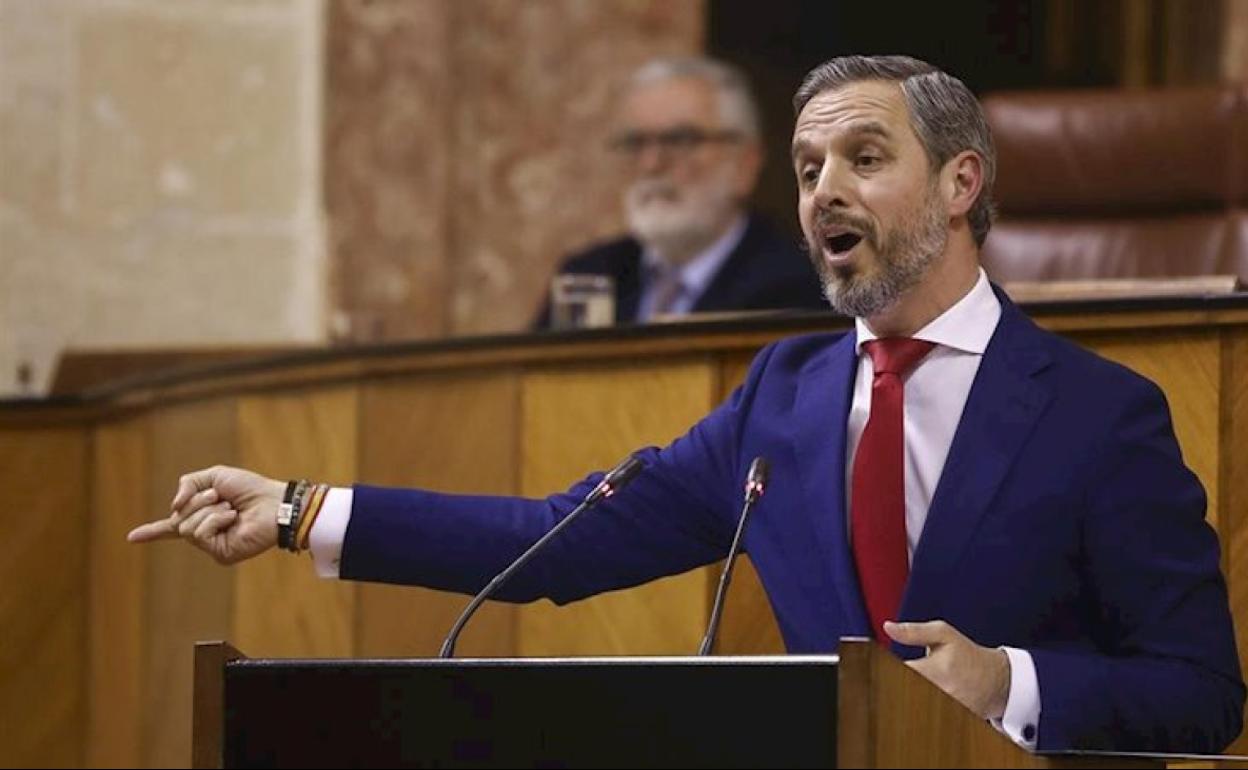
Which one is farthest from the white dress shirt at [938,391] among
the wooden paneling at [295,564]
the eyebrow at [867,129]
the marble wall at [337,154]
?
the marble wall at [337,154]

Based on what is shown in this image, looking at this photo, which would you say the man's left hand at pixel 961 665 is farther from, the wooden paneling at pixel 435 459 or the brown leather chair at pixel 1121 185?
the brown leather chair at pixel 1121 185

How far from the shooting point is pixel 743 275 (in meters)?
5.82

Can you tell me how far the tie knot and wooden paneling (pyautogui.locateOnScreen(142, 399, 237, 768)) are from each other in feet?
6.57

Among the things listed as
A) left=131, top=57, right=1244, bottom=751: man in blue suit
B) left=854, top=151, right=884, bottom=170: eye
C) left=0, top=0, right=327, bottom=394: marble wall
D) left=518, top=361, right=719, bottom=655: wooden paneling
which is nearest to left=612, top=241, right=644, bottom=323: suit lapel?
left=0, top=0, right=327, bottom=394: marble wall

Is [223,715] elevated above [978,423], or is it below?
below

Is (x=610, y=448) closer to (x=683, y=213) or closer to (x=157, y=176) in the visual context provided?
(x=683, y=213)

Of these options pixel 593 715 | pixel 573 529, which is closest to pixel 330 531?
pixel 573 529

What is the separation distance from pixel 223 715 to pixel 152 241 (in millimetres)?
4726

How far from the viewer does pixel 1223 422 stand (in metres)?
3.36

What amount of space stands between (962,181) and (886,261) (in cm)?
15

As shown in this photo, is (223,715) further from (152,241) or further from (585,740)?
(152,241)

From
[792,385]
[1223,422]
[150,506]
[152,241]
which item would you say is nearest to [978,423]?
[792,385]

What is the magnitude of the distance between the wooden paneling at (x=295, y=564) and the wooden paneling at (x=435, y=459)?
1.8 inches

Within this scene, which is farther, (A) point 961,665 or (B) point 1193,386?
(B) point 1193,386
